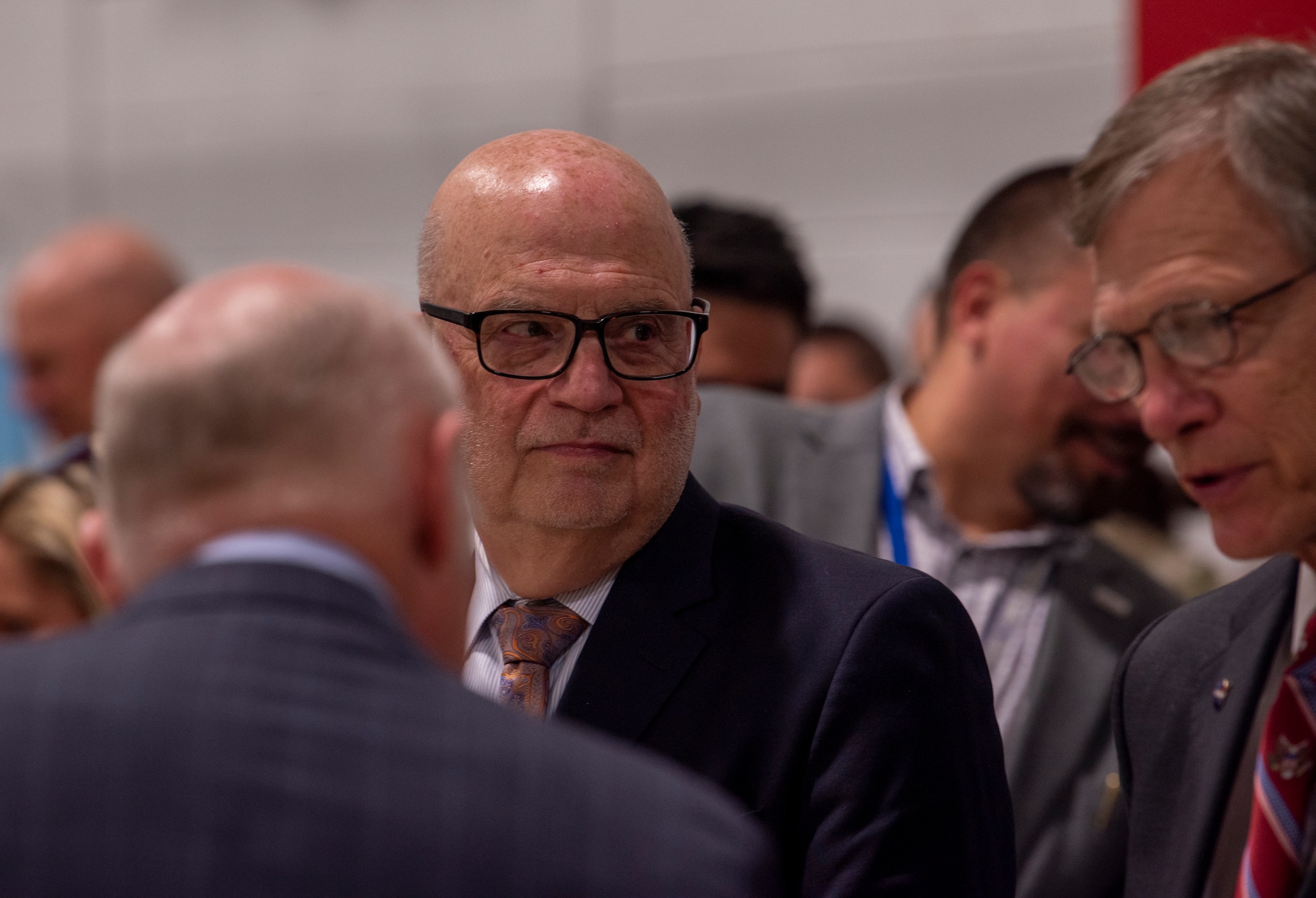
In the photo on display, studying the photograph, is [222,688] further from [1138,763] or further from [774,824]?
[1138,763]

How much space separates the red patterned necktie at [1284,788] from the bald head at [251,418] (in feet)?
3.94

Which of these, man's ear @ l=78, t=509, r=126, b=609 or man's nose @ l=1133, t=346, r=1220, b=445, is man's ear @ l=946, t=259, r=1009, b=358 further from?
man's ear @ l=78, t=509, r=126, b=609

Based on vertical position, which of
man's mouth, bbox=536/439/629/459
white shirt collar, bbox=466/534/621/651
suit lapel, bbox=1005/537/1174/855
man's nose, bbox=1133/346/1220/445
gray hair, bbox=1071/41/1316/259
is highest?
gray hair, bbox=1071/41/1316/259

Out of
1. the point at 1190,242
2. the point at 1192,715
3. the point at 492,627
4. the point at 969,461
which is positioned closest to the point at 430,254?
the point at 492,627

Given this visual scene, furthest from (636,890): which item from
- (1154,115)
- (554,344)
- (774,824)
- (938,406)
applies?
(938,406)

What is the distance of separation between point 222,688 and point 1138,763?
1489 mm

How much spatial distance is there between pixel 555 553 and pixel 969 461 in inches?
65.4

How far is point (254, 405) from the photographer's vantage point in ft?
3.34

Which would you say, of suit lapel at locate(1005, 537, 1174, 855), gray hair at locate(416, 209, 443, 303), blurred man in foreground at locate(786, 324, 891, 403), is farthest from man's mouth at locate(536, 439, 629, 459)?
blurred man in foreground at locate(786, 324, 891, 403)

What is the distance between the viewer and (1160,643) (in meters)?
2.14

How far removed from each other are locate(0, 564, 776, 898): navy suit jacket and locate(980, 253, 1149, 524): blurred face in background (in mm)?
2293

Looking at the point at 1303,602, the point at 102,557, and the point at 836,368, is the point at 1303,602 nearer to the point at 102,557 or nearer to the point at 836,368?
the point at 102,557

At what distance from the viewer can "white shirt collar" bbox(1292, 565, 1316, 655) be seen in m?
1.98

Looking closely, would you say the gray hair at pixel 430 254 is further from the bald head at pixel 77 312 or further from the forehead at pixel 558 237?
the bald head at pixel 77 312
